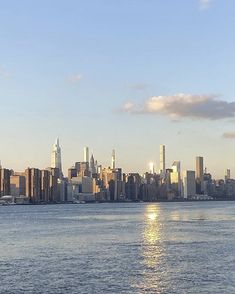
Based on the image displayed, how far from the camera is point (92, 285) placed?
47.1 m

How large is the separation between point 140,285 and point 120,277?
3.98 metres

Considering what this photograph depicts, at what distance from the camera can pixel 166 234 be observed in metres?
97.9

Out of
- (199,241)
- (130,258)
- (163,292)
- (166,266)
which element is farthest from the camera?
(199,241)

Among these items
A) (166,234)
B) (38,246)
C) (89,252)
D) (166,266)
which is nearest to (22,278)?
(166,266)

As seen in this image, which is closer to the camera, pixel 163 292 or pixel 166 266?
pixel 163 292

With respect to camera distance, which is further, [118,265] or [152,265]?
[152,265]

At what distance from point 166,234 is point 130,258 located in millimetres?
35712

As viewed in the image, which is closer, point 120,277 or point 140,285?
point 140,285

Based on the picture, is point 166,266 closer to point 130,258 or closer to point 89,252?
point 130,258

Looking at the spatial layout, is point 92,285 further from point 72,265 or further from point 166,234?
point 166,234

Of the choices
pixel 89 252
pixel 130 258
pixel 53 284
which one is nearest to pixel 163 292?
pixel 53 284

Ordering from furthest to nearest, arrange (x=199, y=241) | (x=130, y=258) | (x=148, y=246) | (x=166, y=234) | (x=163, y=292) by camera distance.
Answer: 1. (x=166, y=234)
2. (x=199, y=241)
3. (x=148, y=246)
4. (x=130, y=258)
5. (x=163, y=292)

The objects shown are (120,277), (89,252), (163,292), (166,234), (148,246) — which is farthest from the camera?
(166,234)

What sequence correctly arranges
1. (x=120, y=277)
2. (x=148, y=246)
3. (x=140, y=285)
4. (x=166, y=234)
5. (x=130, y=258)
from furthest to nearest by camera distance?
(x=166, y=234), (x=148, y=246), (x=130, y=258), (x=120, y=277), (x=140, y=285)
